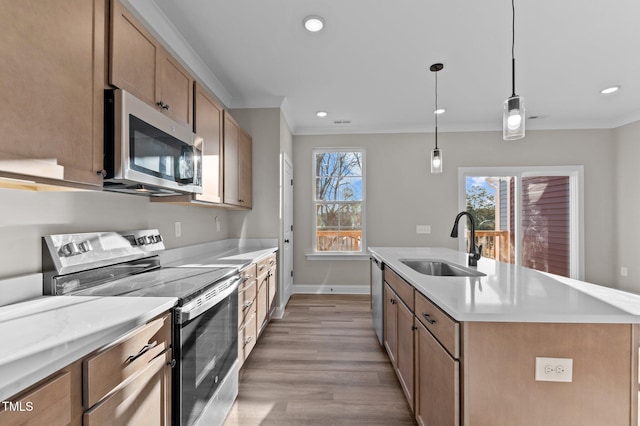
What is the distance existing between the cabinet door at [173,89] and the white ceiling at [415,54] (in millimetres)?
500

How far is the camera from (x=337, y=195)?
474cm

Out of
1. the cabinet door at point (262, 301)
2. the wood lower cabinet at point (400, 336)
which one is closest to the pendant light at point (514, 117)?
the wood lower cabinet at point (400, 336)

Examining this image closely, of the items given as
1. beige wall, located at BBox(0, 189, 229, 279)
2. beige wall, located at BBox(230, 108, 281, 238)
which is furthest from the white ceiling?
beige wall, located at BBox(0, 189, 229, 279)

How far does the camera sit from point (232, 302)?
1.84 m

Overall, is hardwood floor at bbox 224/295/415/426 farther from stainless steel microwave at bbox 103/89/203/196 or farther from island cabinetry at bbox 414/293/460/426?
stainless steel microwave at bbox 103/89/203/196

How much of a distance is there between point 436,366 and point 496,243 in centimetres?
425

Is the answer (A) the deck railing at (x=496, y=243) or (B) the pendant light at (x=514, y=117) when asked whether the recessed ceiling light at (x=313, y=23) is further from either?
(A) the deck railing at (x=496, y=243)

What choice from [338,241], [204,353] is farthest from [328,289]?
[204,353]

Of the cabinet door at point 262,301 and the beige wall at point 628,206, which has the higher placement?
the beige wall at point 628,206

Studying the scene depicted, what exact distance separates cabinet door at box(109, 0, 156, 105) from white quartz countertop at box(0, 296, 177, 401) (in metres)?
0.98

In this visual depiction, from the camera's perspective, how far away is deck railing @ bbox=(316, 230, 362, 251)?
15.6 feet

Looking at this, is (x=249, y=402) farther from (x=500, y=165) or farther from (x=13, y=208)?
(x=500, y=165)

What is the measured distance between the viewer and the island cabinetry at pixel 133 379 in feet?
2.72

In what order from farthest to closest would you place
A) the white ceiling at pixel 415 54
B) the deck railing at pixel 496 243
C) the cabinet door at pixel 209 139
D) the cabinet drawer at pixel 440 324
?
the deck railing at pixel 496 243
the cabinet door at pixel 209 139
the white ceiling at pixel 415 54
the cabinet drawer at pixel 440 324
